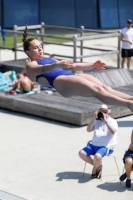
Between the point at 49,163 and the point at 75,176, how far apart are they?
0.80m

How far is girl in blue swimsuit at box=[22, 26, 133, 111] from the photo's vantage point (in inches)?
243

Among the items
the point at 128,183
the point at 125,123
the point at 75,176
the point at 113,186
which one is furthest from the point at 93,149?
the point at 125,123

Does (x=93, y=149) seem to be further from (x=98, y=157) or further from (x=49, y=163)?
(x=49, y=163)

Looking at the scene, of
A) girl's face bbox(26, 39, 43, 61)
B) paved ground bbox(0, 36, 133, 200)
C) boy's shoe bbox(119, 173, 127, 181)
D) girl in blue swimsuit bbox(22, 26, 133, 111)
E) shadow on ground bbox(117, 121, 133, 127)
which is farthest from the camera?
shadow on ground bbox(117, 121, 133, 127)

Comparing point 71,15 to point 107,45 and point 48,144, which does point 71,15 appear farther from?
point 48,144

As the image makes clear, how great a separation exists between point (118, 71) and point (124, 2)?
16.9 meters

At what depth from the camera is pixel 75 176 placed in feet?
28.9

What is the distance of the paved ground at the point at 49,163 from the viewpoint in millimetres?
8125

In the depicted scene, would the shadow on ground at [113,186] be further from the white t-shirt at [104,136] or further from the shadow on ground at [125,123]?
the shadow on ground at [125,123]

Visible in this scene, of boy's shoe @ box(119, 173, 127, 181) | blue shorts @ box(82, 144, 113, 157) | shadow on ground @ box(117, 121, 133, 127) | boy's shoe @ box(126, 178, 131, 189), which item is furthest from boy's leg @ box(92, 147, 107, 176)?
shadow on ground @ box(117, 121, 133, 127)

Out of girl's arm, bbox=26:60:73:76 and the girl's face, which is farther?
the girl's face

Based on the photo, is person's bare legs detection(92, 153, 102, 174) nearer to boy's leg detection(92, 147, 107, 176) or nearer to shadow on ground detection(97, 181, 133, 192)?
boy's leg detection(92, 147, 107, 176)

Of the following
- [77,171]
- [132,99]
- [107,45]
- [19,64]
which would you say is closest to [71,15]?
[107,45]

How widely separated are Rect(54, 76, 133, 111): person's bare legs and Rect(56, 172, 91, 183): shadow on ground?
244cm
